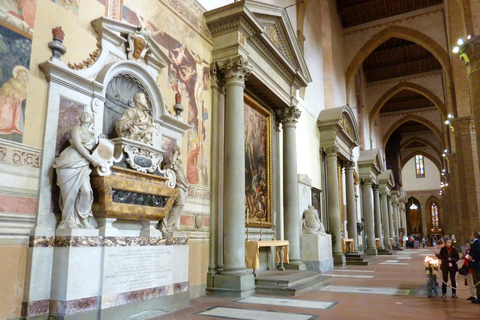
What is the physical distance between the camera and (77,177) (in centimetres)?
447

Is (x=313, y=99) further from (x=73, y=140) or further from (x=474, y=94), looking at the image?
(x=73, y=140)

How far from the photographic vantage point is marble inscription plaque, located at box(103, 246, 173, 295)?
4699mm

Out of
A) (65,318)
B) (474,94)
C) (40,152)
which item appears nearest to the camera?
(65,318)

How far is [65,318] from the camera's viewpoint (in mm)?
4102

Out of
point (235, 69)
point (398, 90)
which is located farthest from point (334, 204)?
point (398, 90)

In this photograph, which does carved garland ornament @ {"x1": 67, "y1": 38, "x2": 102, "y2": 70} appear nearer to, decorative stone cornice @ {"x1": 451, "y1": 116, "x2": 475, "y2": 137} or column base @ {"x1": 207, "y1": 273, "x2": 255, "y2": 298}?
column base @ {"x1": 207, "y1": 273, "x2": 255, "y2": 298}

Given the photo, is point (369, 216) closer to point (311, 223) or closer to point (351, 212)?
point (351, 212)

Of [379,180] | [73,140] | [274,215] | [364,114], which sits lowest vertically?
[274,215]

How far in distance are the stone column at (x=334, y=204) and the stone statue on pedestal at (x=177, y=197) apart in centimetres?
1013

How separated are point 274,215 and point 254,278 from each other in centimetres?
303

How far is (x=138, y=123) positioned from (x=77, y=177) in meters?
1.34

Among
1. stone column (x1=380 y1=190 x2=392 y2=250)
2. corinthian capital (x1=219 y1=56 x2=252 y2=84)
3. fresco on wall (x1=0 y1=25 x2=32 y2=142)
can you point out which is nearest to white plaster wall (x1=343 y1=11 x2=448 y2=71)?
stone column (x1=380 y1=190 x2=392 y2=250)

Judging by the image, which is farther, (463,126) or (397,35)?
(397,35)

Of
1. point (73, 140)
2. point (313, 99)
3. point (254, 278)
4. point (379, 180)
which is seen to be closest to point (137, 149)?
point (73, 140)
